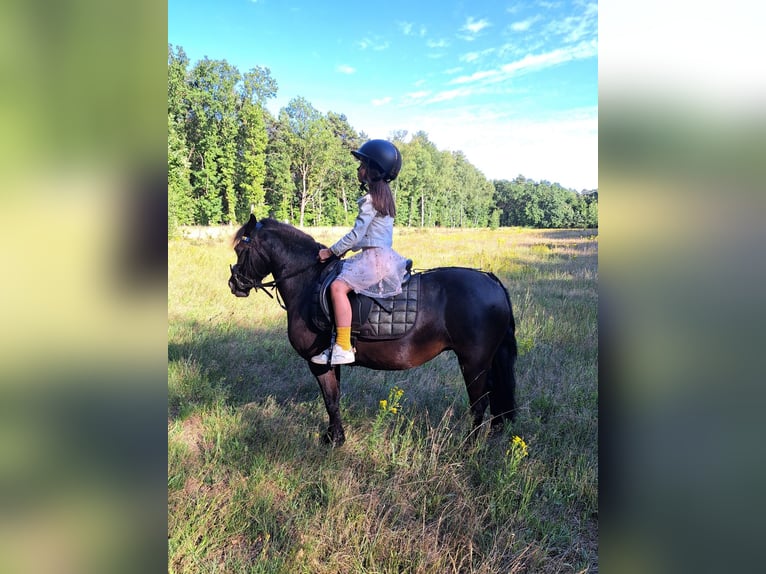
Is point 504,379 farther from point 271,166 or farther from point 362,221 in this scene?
point 271,166

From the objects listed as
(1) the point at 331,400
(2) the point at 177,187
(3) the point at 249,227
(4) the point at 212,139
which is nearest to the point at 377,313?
(1) the point at 331,400

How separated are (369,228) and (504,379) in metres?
1.97

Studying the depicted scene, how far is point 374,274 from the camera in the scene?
11.5ft

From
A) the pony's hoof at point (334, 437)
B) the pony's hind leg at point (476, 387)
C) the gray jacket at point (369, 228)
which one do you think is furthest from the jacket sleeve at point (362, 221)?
the pony's hoof at point (334, 437)

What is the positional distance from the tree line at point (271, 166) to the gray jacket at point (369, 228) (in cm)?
1709

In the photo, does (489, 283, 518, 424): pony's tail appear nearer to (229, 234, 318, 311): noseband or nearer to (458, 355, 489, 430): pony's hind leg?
(458, 355, 489, 430): pony's hind leg

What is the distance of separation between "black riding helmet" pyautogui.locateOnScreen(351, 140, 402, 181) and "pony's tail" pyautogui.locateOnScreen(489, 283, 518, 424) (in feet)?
5.75

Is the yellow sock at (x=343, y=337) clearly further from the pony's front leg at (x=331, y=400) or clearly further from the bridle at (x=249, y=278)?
the bridle at (x=249, y=278)

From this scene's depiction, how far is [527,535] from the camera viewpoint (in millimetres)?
2713
